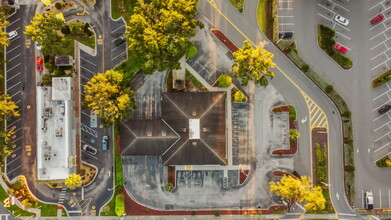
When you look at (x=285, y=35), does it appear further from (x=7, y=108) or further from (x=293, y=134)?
(x=7, y=108)

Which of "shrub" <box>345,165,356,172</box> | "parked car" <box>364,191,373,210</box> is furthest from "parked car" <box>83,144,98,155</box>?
"parked car" <box>364,191,373,210</box>

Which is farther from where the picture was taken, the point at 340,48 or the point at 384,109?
the point at 340,48

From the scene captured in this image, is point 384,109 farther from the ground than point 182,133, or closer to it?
farther from the ground

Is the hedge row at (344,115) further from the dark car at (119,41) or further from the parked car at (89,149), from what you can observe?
the parked car at (89,149)

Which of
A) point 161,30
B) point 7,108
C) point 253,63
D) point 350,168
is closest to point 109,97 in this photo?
point 161,30

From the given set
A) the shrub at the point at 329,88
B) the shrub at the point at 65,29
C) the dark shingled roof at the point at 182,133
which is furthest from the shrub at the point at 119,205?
the shrub at the point at 329,88

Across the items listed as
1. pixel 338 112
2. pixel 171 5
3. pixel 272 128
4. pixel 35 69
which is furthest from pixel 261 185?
pixel 35 69
